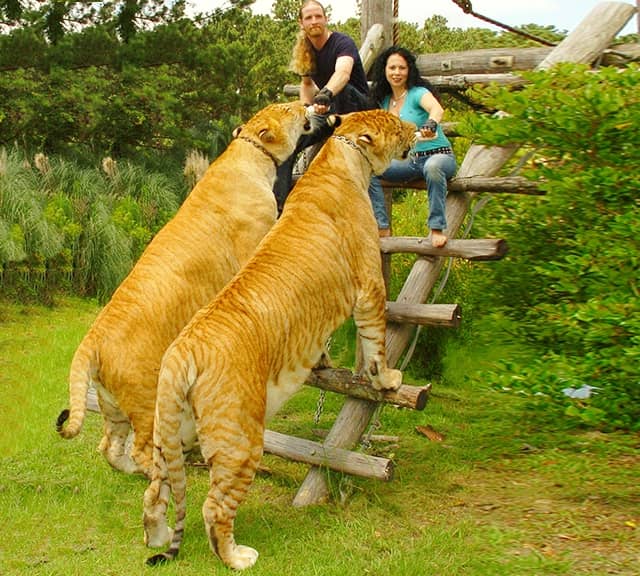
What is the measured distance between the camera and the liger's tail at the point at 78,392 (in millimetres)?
4508

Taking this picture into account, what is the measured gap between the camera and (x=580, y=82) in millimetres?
4504

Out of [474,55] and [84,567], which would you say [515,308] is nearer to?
[474,55]

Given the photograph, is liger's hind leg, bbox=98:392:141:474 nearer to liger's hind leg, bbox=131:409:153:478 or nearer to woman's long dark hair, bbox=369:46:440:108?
liger's hind leg, bbox=131:409:153:478

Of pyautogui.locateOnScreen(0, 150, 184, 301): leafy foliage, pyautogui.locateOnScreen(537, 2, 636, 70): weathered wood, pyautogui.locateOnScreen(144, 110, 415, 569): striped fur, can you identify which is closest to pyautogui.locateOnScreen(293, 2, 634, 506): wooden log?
pyautogui.locateOnScreen(537, 2, 636, 70): weathered wood

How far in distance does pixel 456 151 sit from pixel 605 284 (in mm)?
4264

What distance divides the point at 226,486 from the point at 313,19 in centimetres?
330

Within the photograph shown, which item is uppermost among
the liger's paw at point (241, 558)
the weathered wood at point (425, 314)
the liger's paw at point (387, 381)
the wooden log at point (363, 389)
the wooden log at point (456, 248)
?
the wooden log at point (456, 248)

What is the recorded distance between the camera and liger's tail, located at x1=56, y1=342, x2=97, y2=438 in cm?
451

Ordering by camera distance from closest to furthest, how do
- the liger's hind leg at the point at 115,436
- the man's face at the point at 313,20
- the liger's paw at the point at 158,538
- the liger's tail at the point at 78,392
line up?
the liger's paw at the point at 158,538
the liger's tail at the point at 78,392
the liger's hind leg at the point at 115,436
the man's face at the point at 313,20

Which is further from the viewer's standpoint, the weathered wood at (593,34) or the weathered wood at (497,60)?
the weathered wood at (497,60)

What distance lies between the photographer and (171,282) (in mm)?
4906

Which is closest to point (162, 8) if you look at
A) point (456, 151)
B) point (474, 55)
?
point (456, 151)

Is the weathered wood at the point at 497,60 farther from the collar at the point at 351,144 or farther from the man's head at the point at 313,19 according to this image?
the collar at the point at 351,144

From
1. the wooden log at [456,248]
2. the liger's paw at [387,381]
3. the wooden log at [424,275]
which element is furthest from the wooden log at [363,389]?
the wooden log at [456,248]
